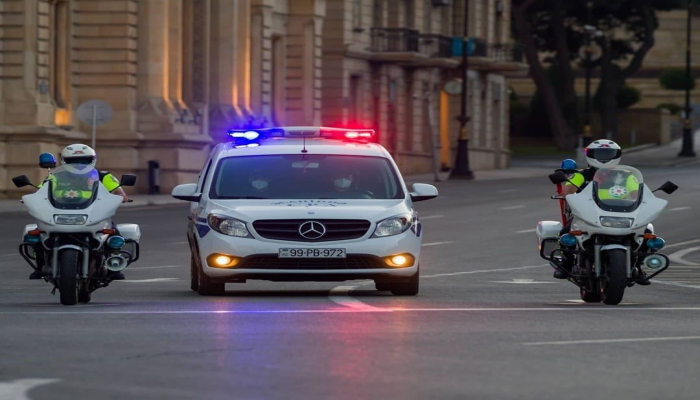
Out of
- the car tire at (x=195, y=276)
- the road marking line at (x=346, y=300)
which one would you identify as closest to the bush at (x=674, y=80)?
the road marking line at (x=346, y=300)

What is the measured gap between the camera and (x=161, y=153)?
51.2m

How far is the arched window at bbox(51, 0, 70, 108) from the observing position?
50281 mm

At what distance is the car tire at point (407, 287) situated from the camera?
18.1 meters

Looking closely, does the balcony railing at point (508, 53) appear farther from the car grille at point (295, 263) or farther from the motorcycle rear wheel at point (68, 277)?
the motorcycle rear wheel at point (68, 277)

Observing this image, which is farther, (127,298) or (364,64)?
(364,64)

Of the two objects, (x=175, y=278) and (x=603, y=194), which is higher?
(x=603, y=194)

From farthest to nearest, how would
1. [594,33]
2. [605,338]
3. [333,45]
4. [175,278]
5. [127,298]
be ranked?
[594,33] < [333,45] < [175,278] < [127,298] < [605,338]

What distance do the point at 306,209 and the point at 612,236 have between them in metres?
2.60

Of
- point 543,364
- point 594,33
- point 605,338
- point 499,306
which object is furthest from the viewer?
point 594,33

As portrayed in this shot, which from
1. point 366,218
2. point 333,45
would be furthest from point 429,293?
point 333,45

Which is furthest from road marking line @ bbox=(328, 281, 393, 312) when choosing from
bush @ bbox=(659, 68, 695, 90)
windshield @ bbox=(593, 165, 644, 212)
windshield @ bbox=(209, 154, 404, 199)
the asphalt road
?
bush @ bbox=(659, 68, 695, 90)

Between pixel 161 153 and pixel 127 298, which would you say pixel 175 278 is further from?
pixel 161 153

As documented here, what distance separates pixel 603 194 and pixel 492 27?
68.5 meters

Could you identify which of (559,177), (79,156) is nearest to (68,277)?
(79,156)
